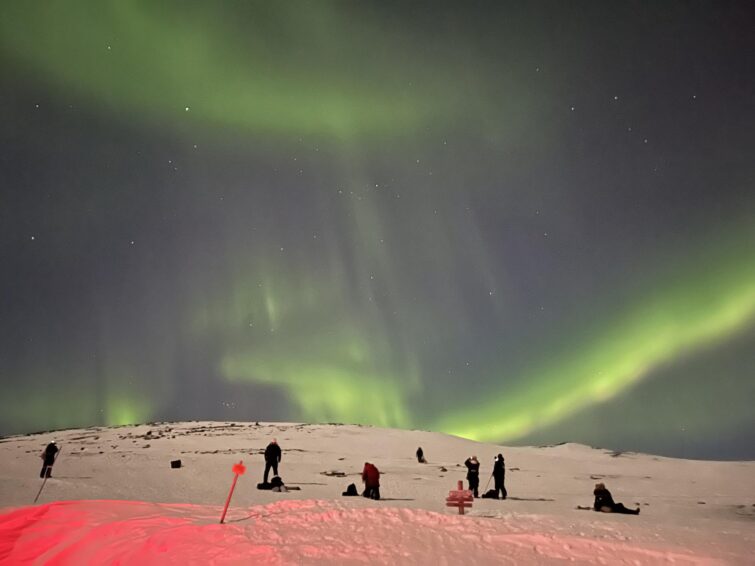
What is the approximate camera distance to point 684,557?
25.0 ft

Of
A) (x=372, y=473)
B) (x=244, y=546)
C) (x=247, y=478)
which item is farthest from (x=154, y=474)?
(x=244, y=546)

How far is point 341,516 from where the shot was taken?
10133 mm

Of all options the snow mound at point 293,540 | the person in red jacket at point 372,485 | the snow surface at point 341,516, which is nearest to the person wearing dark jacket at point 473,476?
the snow surface at point 341,516

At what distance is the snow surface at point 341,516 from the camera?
811 centimetres

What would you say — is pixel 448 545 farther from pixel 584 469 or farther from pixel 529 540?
pixel 584 469

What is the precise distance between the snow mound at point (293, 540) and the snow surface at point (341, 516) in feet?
0.10

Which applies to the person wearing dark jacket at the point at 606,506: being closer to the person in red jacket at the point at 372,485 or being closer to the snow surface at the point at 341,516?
the snow surface at the point at 341,516

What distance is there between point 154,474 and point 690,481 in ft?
98.8

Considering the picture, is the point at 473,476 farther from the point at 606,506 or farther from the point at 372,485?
the point at 606,506

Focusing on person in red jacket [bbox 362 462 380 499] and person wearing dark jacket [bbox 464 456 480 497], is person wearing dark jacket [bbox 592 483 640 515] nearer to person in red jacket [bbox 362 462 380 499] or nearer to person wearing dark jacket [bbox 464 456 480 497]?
person wearing dark jacket [bbox 464 456 480 497]

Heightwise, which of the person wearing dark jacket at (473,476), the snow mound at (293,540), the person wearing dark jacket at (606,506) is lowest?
the snow mound at (293,540)

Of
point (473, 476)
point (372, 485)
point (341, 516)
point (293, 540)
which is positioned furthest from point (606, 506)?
point (293, 540)

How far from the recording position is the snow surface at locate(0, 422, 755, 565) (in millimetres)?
8109

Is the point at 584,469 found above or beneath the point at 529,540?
above
